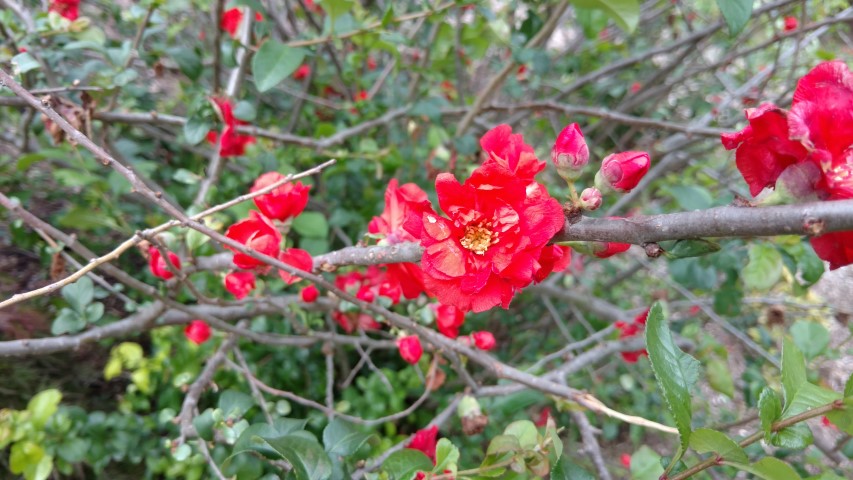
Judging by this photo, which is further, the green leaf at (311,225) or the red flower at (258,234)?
the green leaf at (311,225)

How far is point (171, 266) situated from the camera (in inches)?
32.9

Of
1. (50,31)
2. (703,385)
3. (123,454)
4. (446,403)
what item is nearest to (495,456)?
(446,403)

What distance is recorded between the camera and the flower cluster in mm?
464

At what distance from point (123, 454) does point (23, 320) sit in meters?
0.47

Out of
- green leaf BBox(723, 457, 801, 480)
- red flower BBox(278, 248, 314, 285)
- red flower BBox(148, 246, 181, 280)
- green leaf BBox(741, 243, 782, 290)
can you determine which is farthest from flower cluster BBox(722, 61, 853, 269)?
red flower BBox(148, 246, 181, 280)

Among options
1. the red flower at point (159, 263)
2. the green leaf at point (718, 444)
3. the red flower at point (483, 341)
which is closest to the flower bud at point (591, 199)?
the green leaf at point (718, 444)

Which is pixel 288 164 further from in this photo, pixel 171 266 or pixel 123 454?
pixel 123 454

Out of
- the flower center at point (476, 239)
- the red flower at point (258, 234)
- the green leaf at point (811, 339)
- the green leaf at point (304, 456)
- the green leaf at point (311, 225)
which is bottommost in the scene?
the green leaf at point (811, 339)

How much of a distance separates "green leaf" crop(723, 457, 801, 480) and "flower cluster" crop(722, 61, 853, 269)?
206 millimetres

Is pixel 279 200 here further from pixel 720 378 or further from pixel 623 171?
pixel 720 378

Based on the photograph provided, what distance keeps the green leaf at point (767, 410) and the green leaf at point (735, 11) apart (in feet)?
1.76

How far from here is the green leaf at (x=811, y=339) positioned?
125 cm

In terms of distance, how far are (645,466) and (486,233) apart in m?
0.59

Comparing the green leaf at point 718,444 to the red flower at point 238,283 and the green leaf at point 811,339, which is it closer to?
the red flower at point 238,283
